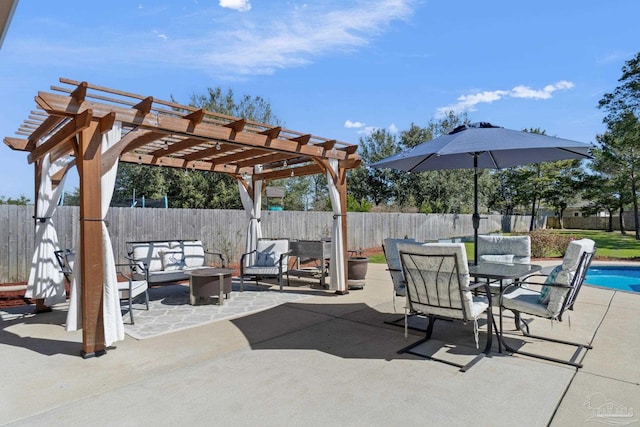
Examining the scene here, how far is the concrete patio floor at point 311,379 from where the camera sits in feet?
8.07

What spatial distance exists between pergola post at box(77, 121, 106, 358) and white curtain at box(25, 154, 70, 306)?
7.08 ft

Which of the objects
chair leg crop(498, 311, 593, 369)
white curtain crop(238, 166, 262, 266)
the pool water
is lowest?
the pool water

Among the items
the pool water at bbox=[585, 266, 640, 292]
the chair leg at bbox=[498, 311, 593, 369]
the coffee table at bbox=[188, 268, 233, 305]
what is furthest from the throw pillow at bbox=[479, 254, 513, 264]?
the coffee table at bbox=[188, 268, 233, 305]

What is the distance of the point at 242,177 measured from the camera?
873 centimetres

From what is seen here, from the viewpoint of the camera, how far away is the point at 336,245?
21.9 feet

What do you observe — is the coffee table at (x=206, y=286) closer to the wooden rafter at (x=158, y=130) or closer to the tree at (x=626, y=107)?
the wooden rafter at (x=158, y=130)

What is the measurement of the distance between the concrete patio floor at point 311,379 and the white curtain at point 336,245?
184 cm

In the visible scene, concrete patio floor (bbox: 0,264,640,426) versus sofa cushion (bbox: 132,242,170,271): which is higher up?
sofa cushion (bbox: 132,242,170,271)

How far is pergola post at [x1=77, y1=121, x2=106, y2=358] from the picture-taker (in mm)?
3721

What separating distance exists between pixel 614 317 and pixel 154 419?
5476 mm

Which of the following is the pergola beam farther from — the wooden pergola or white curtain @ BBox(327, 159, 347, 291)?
white curtain @ BBox(327, 159, 347, 291)

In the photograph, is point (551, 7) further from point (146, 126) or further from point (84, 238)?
point (84, 238)

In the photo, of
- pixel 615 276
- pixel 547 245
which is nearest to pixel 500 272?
pixel 615 276

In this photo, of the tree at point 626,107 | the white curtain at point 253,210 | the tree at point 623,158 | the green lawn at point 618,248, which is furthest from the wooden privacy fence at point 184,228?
the tree at point 623,158
